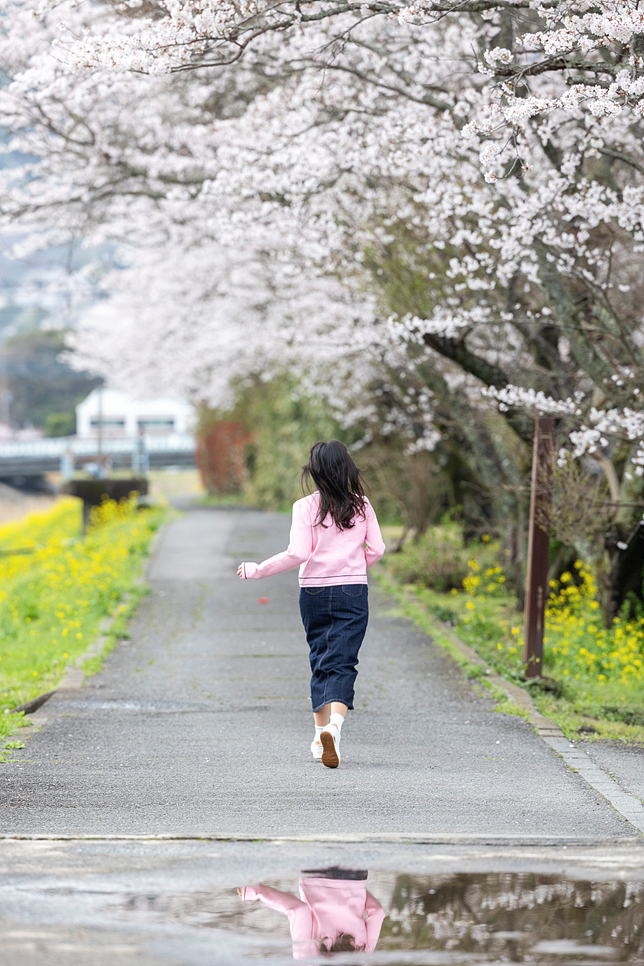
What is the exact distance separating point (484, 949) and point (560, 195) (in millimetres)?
6233

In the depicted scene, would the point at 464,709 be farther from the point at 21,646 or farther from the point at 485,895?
the point at 21,646

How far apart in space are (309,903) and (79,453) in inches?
2026

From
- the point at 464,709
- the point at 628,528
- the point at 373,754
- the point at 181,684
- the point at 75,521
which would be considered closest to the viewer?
the point at 373,754

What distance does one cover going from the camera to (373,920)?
346 centimetres

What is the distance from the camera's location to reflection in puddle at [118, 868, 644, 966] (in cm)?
323

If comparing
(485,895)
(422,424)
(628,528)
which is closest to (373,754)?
(485,895)

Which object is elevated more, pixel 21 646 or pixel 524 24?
pixel 524 24

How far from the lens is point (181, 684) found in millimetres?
7770

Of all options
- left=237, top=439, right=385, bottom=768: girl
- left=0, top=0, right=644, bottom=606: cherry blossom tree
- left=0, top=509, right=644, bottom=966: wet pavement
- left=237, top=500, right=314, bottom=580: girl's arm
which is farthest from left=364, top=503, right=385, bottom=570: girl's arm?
left=0, top=0, right=644, bottom=606: cherry blossom tree

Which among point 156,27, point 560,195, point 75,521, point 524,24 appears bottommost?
point 75,521

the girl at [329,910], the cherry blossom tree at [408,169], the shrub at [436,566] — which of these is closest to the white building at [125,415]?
the shrub at [436,566]

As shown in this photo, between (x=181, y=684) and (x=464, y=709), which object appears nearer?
(x=464, y=709)

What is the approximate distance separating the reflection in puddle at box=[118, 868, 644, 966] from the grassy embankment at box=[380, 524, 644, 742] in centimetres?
271

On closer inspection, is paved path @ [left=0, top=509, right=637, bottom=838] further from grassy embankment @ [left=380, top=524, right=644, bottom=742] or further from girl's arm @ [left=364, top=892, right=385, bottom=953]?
girl's arm @ [left=364, top=892, right=385, bottom=953]
